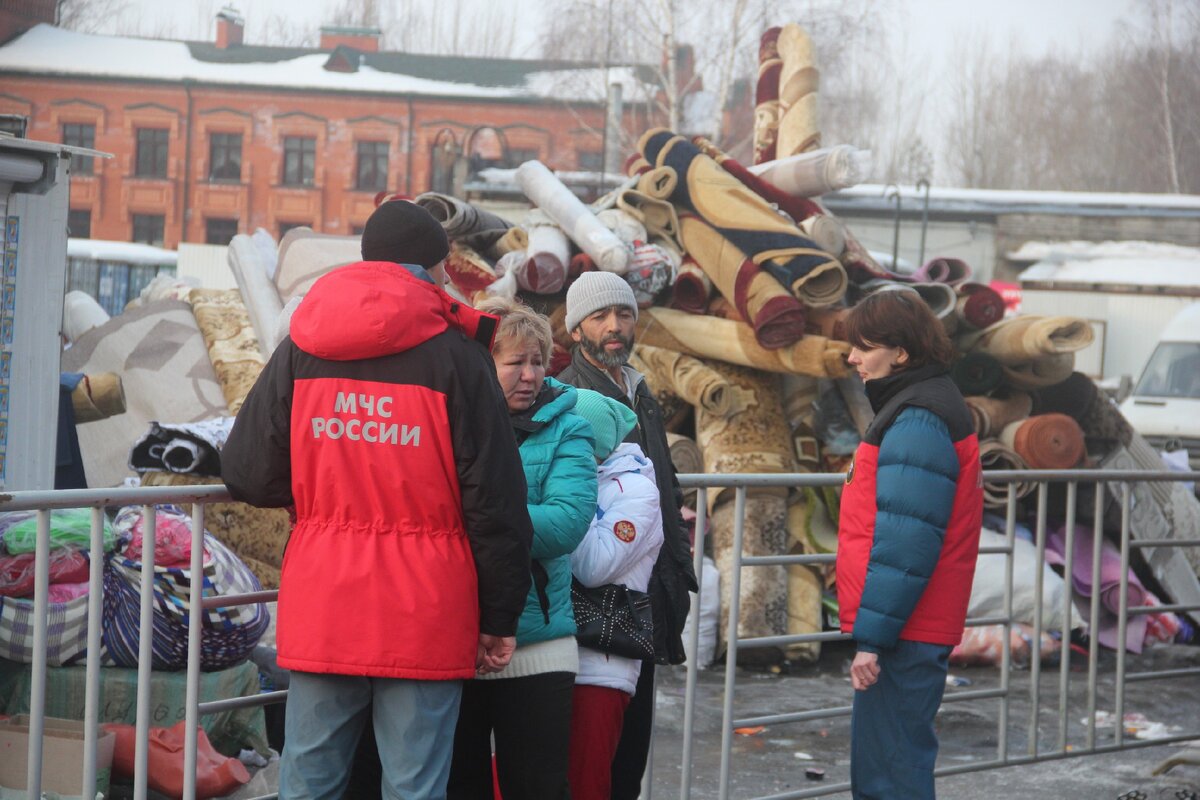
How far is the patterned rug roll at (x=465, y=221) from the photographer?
336 inches

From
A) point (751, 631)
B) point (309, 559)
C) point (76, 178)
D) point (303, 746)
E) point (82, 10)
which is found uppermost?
point (82, 10)

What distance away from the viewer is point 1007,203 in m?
27.8

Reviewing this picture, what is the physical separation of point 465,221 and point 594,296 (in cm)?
454

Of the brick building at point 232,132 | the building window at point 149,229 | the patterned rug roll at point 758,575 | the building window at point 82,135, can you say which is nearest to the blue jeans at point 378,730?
the patterned rug roll at point 758,575

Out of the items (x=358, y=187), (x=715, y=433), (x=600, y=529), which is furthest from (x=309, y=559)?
(x=358, y=187)

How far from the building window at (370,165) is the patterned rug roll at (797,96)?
32.7 meters

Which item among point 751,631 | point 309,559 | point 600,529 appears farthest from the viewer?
point 751,631

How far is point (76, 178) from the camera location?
4209cm

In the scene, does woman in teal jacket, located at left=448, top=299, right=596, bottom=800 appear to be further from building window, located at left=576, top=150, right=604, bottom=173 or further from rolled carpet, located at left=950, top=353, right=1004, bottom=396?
building window, located at left=576, top=150, right=604, bottom=173

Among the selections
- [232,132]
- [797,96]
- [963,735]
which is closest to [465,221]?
[797,96]

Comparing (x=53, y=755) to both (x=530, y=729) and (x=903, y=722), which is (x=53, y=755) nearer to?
(x=530, y=729)

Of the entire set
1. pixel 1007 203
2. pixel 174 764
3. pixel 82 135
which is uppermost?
pixel 82 135

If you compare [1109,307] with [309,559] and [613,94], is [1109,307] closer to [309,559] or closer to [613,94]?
[613,94]

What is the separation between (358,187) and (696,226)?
3506cm
